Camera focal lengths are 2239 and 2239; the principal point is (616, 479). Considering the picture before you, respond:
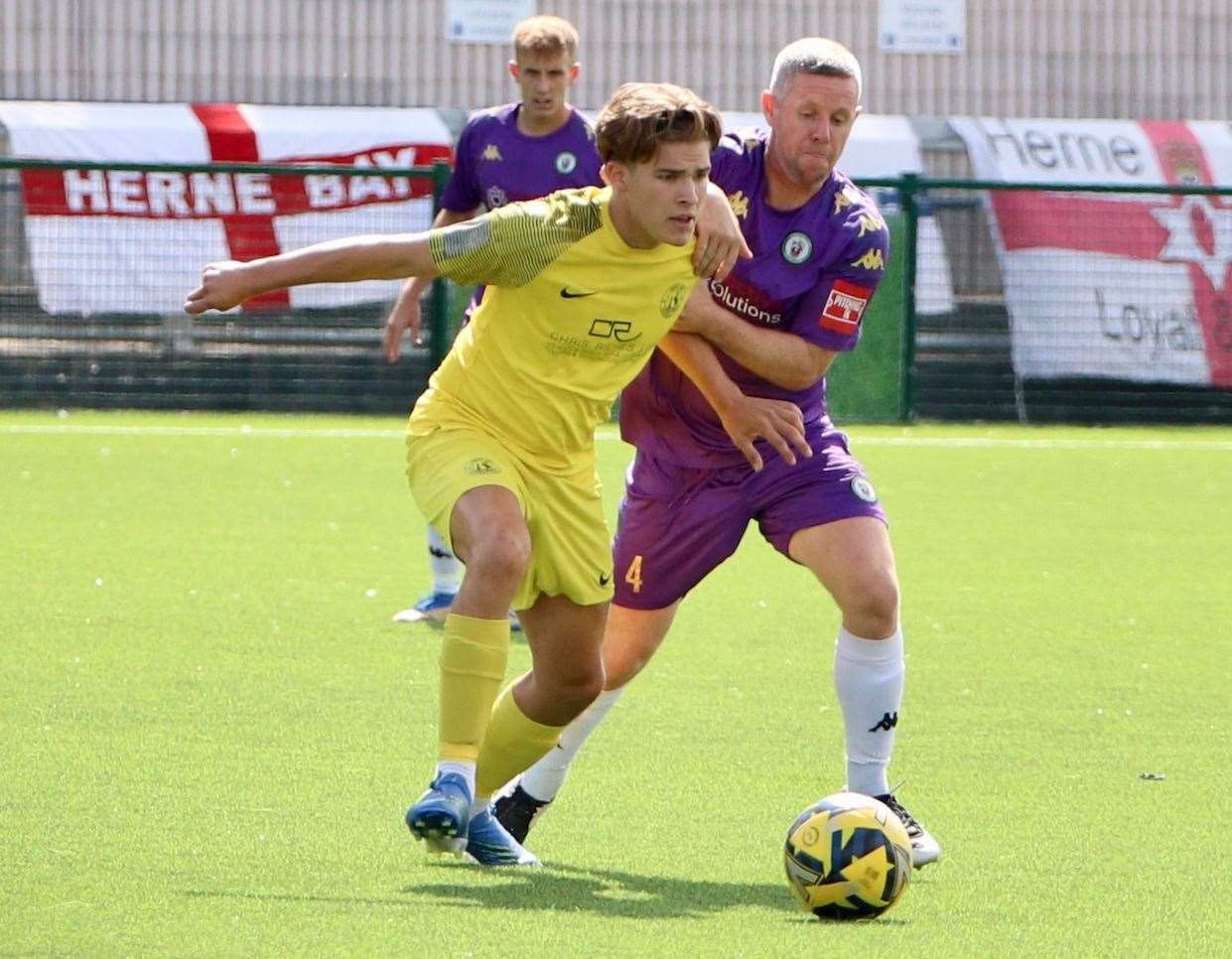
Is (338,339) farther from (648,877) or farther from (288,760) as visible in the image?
(648,877)

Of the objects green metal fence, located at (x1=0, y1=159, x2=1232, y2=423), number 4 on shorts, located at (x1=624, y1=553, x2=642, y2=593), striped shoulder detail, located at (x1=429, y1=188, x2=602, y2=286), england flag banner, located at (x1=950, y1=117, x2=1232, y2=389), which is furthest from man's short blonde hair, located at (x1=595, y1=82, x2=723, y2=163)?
england flag banner, located at (x1=950, y1=117, x2=1232, y2=389)

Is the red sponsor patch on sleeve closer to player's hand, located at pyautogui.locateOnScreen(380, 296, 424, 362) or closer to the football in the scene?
the football

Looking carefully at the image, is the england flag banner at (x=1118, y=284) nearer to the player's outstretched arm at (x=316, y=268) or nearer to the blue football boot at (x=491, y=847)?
the blue football boot at (x=491, y=847)

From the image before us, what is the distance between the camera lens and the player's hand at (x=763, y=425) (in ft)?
17.3

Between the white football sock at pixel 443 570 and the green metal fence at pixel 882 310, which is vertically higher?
the green metal fence at pixel 882 310

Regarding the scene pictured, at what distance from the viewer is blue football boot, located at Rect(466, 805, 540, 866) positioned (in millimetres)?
4891

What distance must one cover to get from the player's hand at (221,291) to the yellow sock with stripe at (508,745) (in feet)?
3.65

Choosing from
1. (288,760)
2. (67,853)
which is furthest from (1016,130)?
(67,853)

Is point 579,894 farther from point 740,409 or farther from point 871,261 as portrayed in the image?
point 871,261

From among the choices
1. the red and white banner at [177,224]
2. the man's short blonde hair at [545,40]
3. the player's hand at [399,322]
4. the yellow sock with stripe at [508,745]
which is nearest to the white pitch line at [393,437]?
the red and white banner at [177,224]

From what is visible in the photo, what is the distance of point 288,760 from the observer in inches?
230

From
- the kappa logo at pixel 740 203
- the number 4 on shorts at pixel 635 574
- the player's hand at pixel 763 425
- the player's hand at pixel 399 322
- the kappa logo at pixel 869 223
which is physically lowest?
the number 4 on shorts at pixel 635 574

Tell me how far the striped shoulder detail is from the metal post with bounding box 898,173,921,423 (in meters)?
11.6

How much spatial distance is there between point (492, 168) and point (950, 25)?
1133cm
